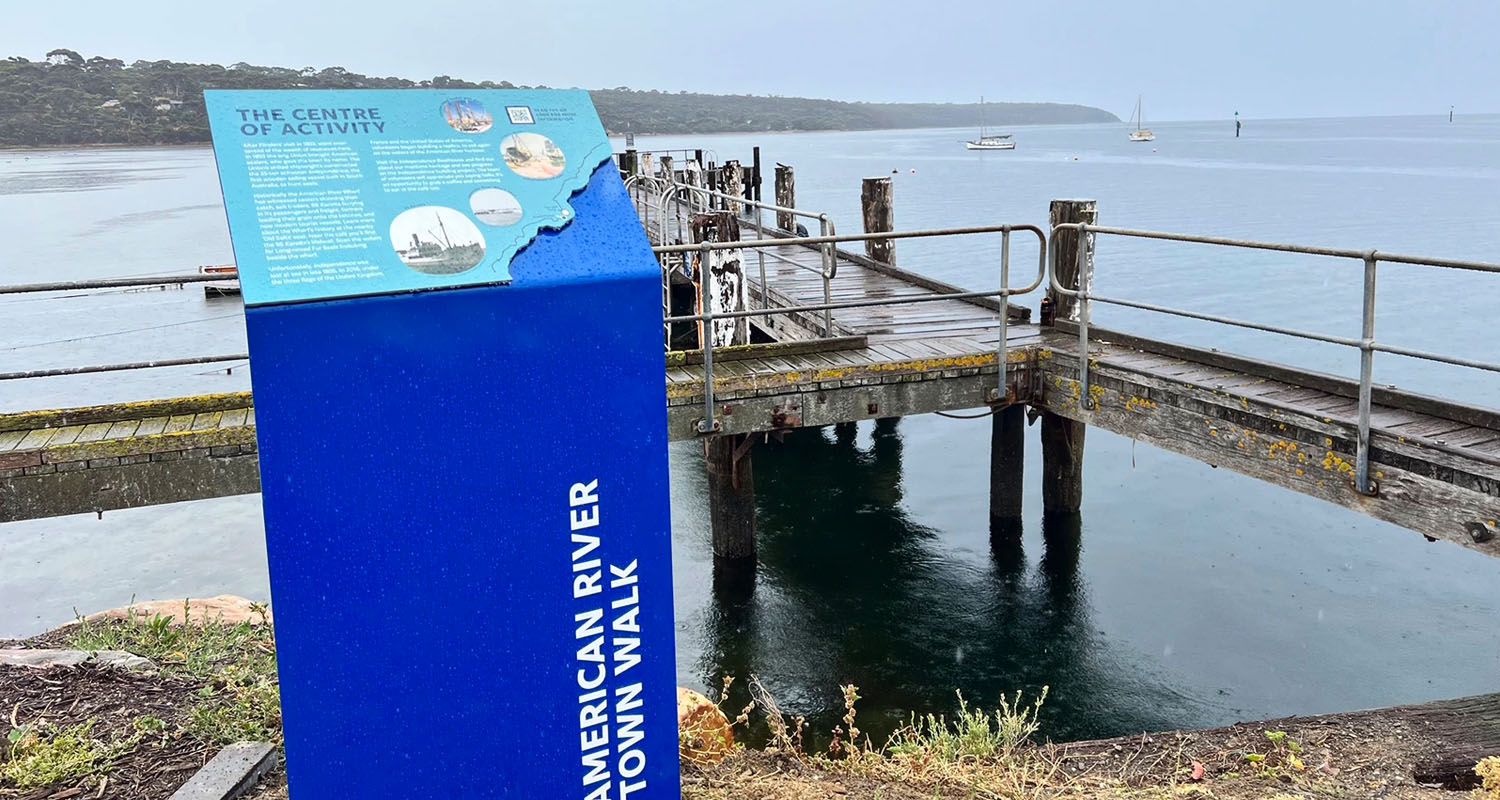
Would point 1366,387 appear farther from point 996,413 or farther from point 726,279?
point 726,279

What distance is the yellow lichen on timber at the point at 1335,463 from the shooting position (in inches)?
229

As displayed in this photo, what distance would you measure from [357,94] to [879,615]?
24.6ft

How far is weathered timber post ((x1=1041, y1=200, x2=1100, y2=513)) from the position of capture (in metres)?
8.00

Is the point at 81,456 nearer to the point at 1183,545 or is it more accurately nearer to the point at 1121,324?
the point at 1183,545

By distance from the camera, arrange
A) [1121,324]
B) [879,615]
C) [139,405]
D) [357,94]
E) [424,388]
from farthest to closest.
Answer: [1121,324], [879,615], [139,405], [357,94], [424,388]

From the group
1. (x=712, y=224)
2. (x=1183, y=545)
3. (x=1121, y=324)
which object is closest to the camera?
(x=712, y=224)

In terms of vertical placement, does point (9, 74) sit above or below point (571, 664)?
above

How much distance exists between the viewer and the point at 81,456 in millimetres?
6383

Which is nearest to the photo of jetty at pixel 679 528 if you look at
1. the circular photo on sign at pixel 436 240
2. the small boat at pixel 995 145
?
the circular photo on sign at pixel 436 240

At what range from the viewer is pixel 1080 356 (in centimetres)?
758

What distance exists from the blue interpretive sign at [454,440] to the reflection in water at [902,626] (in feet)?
16.1

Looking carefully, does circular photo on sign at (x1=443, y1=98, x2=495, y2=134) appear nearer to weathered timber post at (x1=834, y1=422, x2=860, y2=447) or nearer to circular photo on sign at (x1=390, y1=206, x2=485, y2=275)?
circular photo on sign at (x1=390, y1=206, x2=485, y2=275)

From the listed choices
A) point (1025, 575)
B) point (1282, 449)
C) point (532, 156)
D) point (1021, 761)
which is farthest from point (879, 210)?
point (532, 156)

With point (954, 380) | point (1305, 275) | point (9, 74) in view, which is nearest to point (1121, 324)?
point (1305, 275)
